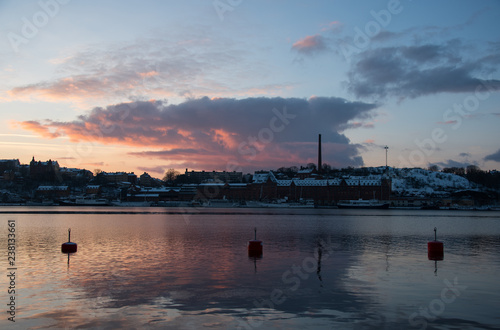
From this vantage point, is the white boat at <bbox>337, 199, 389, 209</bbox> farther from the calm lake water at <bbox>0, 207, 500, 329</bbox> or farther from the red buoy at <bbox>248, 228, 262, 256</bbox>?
the red buoy at <bbox>248, 228, 262, 256</bbox>

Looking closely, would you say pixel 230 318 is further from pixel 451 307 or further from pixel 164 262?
pixel 164 262

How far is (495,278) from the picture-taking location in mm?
22031

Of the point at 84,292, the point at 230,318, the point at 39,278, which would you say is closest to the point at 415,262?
the point at 230,318
